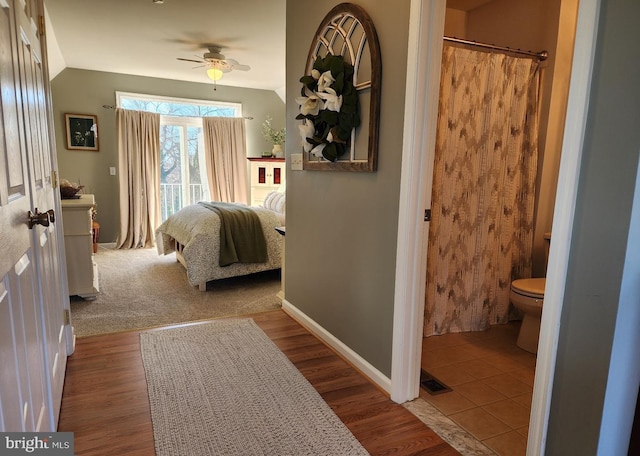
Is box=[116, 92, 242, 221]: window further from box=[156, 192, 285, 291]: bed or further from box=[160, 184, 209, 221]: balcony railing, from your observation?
box=[156, 192, 285, 291]: bed

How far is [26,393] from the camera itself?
1.12 meters

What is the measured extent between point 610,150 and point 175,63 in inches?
201

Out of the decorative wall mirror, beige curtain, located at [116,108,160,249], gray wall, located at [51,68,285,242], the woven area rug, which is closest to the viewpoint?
the woven area rug

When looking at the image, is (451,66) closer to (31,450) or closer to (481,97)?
(481,97)

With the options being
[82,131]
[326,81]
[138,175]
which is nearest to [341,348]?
[326,81]

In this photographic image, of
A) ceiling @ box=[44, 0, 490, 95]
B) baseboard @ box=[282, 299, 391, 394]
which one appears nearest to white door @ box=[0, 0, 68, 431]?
baseboard @ box=[282, 299, 391, 394]

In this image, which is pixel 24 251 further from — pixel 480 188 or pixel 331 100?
pixel 480 188

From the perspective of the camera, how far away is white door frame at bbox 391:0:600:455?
3.57ft

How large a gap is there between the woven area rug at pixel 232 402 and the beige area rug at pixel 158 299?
1.41 feet

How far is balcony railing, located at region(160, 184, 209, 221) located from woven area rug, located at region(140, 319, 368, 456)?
391 centimetres

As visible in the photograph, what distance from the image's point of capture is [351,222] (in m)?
2.28

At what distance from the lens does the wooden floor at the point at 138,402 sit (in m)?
1.65

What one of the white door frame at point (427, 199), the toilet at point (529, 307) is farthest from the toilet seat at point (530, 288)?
the white door frame at point (427, 199)

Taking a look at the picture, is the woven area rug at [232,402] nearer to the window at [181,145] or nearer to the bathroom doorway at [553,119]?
the bathroom doorway at [553,119]
